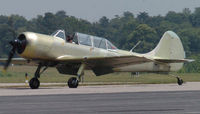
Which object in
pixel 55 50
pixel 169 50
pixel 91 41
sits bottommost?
pixel 55 50

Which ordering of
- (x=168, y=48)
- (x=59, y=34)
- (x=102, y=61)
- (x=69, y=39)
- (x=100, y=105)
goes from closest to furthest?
(x=100, y=105), (x=59, y=34), (x=69, y=39), (x=102, y=61), (x=168, y=48)

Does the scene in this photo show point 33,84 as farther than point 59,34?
No

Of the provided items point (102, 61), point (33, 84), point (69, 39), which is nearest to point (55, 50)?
point (69, 39)

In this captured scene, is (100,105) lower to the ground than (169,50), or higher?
lower

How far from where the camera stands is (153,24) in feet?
476

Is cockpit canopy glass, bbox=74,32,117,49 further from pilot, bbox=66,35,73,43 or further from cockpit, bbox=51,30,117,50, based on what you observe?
pilot, bbox=66,35,73,43

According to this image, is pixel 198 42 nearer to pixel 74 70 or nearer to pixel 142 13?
pixel 142 13

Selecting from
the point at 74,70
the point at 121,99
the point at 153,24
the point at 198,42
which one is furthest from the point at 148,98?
the point at 153,24

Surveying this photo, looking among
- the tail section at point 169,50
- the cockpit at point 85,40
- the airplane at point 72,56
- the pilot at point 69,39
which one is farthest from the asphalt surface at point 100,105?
the tail section at point 169,50

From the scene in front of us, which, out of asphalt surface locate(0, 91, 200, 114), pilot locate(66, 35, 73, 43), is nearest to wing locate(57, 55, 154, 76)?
pilot locate(66, 35, 73, 43)

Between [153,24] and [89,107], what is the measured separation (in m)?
132

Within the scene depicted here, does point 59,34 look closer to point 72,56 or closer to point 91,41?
point 72,56

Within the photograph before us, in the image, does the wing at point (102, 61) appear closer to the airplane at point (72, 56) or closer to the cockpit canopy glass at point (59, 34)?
the airplane at point (72, 56)

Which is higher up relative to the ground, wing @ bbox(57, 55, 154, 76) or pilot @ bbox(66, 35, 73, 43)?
pilot @ bbox(66, 35, 73, 43)
